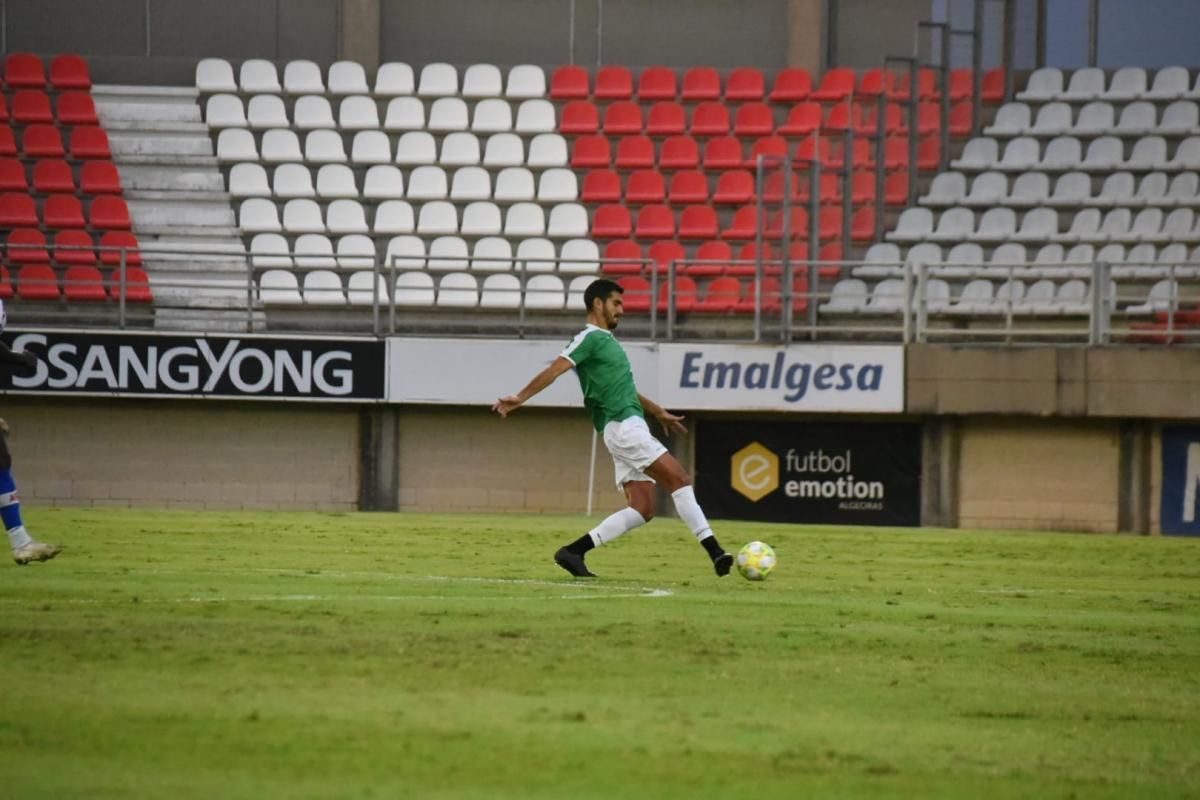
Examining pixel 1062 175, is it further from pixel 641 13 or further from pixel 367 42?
pixel 367 42

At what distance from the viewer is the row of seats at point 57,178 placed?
27.4 m

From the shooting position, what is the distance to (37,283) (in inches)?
1001

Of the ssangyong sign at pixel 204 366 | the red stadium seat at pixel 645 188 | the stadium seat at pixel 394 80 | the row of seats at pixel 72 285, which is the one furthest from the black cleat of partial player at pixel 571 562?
the stadium seat at pixel 394 80

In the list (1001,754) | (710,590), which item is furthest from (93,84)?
(1001,754)

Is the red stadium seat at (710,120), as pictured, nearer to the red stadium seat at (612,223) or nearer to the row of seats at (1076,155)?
the red stadium seat at (612,223)

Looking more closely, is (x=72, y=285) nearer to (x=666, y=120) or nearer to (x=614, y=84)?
(x=614, y=84)

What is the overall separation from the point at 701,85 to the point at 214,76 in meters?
7.32

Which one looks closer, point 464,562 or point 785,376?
point 464,562

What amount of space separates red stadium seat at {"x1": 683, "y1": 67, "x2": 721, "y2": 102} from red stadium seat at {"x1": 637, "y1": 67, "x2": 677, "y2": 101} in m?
0.20

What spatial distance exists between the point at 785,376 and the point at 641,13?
9.73 metres

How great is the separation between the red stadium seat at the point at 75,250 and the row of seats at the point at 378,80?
11.5 ft

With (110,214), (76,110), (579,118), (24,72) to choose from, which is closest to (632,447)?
(579,118)

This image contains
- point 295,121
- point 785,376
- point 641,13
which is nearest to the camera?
point 785,376

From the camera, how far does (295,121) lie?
28.3 meters
